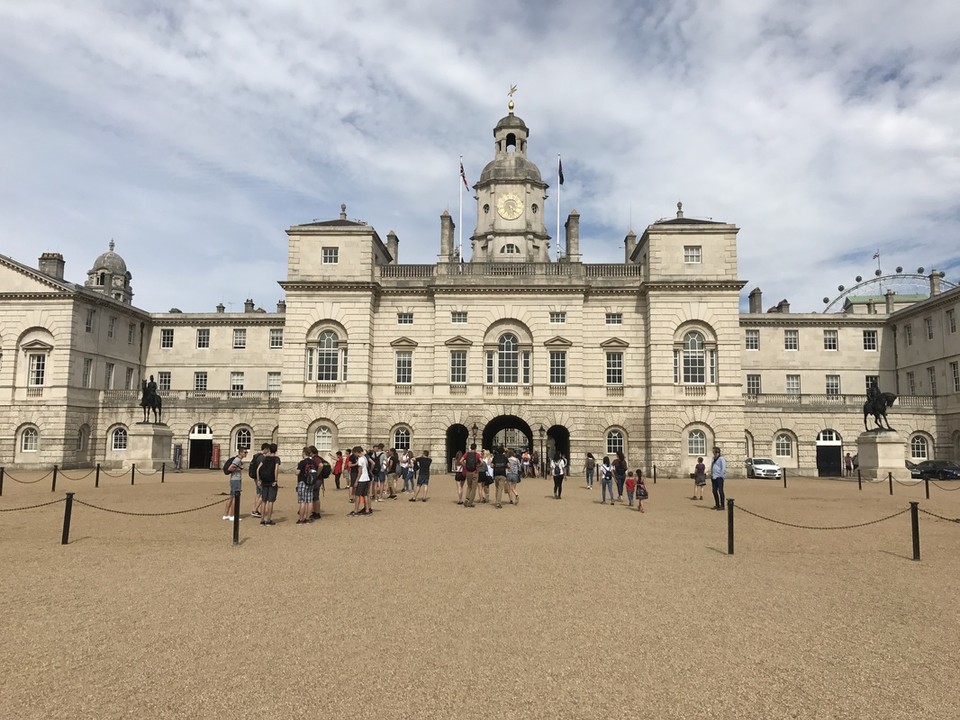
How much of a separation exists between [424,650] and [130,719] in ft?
9.34

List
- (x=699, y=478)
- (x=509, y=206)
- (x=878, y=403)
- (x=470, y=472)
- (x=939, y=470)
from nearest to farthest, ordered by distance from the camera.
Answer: (x=470, y=472)
(x=699, y=478)
(x=878, y=403)
(x=939, y=470)
(x=509, y=206)

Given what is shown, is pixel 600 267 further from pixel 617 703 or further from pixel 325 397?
pixel 617 703

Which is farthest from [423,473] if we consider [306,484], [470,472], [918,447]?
[918,447]

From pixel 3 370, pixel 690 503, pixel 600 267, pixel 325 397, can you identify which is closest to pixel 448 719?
pixel 690 503

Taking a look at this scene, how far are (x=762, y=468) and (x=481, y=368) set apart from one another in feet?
57.8

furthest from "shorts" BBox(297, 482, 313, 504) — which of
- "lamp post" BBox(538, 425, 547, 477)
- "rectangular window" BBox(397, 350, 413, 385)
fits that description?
"rectangular window" BBox(397, 350, 413, 385)

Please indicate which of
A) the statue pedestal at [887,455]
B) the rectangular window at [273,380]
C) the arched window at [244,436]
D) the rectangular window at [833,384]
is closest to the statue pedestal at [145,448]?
the arched window at [244,436]

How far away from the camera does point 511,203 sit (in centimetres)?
5422

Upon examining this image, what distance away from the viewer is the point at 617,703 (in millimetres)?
5816

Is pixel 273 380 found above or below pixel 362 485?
above

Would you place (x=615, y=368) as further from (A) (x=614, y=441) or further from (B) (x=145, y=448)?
(B) (x=145, y=448)

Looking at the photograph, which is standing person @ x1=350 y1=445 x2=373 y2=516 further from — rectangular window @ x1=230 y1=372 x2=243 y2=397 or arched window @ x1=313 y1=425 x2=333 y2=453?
rectangular window @ x1=230 y1=372 x2=243 y2=397

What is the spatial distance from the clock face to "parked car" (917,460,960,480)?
33144 millimetres

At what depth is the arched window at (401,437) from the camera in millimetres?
38844
